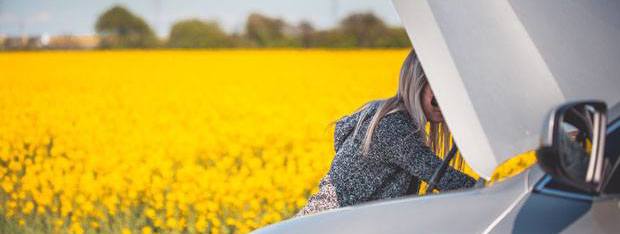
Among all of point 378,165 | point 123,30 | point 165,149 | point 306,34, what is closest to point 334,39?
point 306,34

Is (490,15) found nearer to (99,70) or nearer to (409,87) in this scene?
(409,87)

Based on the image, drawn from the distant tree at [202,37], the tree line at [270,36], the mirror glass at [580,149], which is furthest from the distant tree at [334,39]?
the mirror glass at [580,149]

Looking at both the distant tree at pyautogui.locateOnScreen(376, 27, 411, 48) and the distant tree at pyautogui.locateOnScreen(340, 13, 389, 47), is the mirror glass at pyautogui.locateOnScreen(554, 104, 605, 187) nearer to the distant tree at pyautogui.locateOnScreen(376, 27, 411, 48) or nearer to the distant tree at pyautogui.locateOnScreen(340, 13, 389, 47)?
the distant tree at pyautogui.locateOnScreen(376, 27, 411, 48)

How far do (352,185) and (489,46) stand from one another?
114 cm

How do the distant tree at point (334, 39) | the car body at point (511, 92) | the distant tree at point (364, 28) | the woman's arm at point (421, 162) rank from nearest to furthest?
the car body at point (511, 92) < the woman's arm at point (421, 162) < the distant tree at point (364, 28) < the distant tree at point (334, 39)

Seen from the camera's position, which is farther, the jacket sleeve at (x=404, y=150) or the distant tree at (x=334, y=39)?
the distant tree at (x=334, y=39)

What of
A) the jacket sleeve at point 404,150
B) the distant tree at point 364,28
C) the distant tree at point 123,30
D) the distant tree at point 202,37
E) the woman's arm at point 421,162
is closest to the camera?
the woman's arm at point 421,162

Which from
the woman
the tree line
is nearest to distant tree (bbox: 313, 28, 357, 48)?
the tree line

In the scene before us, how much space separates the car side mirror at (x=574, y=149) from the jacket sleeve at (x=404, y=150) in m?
0.98

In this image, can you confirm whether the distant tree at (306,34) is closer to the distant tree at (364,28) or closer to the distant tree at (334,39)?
the distant tree at (334,39)

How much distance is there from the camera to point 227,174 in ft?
25.2

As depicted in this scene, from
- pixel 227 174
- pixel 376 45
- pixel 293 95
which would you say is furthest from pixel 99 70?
pixel 227 174

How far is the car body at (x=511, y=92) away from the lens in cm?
217

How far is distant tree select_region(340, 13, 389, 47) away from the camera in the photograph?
32.5 m
